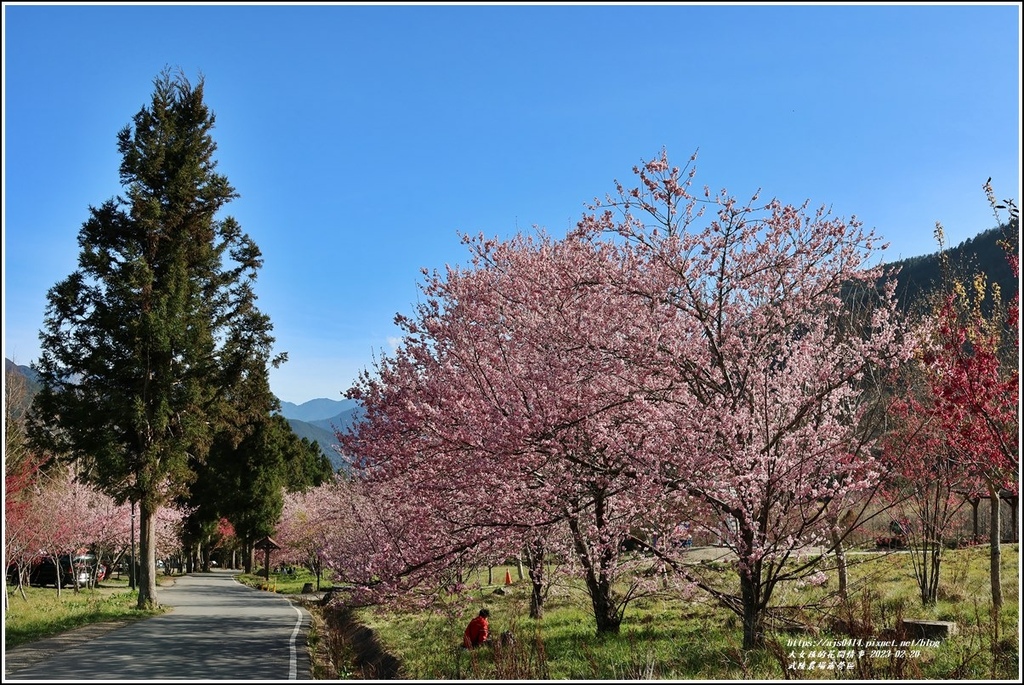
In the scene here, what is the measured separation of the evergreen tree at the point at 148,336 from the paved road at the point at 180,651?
4.38 meters

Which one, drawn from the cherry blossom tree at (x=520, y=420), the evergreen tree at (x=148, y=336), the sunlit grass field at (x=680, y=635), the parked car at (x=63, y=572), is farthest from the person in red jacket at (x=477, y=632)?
the parked car at (x=63, y=572)

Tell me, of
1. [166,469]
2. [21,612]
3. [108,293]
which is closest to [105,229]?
[108,293]

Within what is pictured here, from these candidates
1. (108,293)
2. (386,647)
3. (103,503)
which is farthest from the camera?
(103,503)

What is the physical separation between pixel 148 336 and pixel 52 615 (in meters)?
7.11

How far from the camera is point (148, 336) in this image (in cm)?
2173

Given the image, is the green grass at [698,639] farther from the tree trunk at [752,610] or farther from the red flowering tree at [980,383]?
the red flowering tree at [980,383]

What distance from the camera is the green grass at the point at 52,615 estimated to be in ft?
53.7

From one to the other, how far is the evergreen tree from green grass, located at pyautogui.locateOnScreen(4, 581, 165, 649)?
1.48 m

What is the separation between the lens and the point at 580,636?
467 inches

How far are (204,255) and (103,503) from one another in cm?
2103

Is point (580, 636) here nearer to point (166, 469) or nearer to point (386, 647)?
point (386, 647)

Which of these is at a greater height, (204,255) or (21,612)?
(204,255)

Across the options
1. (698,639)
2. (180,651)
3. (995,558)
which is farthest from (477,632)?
(995,558)

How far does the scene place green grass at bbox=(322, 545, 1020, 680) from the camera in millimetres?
7801
